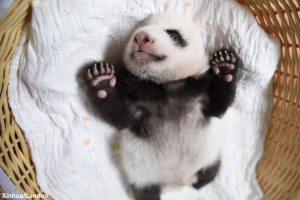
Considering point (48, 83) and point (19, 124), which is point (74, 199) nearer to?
point (19, 124)

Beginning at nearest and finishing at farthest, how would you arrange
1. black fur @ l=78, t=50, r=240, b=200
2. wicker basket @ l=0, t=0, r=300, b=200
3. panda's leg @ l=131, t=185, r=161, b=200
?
wicker basket @ l=0, t=0, r=300, b=200 < black fur @ l=78, t=50, r=240, b=200 < panda's leg @ l=131, t=185, r=161, b=200

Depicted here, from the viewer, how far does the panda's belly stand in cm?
128

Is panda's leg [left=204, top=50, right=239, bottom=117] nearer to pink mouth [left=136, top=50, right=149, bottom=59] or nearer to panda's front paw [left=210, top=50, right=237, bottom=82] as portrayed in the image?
panda's front paw [left=210, top=50, right=237, bottom=82]

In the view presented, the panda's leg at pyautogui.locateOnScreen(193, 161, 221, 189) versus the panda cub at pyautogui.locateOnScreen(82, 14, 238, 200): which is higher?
the panda cub at pyautogui.locateOnScreen(82, 14, 238, 200)

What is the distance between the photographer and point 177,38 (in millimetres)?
1131

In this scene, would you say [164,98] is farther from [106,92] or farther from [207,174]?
[207,174]

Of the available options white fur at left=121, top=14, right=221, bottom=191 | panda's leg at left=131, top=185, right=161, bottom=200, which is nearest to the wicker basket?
white fur at left=121, top=14, right=221, bottom=191

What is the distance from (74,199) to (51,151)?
0.33 metres

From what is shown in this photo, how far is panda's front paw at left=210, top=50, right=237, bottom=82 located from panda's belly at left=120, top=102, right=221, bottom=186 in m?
0.24

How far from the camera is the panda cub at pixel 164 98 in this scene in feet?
3.61

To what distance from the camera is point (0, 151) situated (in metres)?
1.03

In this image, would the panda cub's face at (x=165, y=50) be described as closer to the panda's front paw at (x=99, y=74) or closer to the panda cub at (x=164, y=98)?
the panda cub at (x=164, y=98)

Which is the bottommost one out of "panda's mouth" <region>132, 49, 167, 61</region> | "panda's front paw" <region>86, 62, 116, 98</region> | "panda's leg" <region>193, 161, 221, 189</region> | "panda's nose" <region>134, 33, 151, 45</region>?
"panda's leg" <region>193, 161, 221, 189</region>

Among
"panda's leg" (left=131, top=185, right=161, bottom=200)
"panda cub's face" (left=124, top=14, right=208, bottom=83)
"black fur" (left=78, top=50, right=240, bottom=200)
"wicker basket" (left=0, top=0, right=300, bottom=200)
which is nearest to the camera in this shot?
"wicker basket" (left=0, top=0, right=300, bottom=200)
